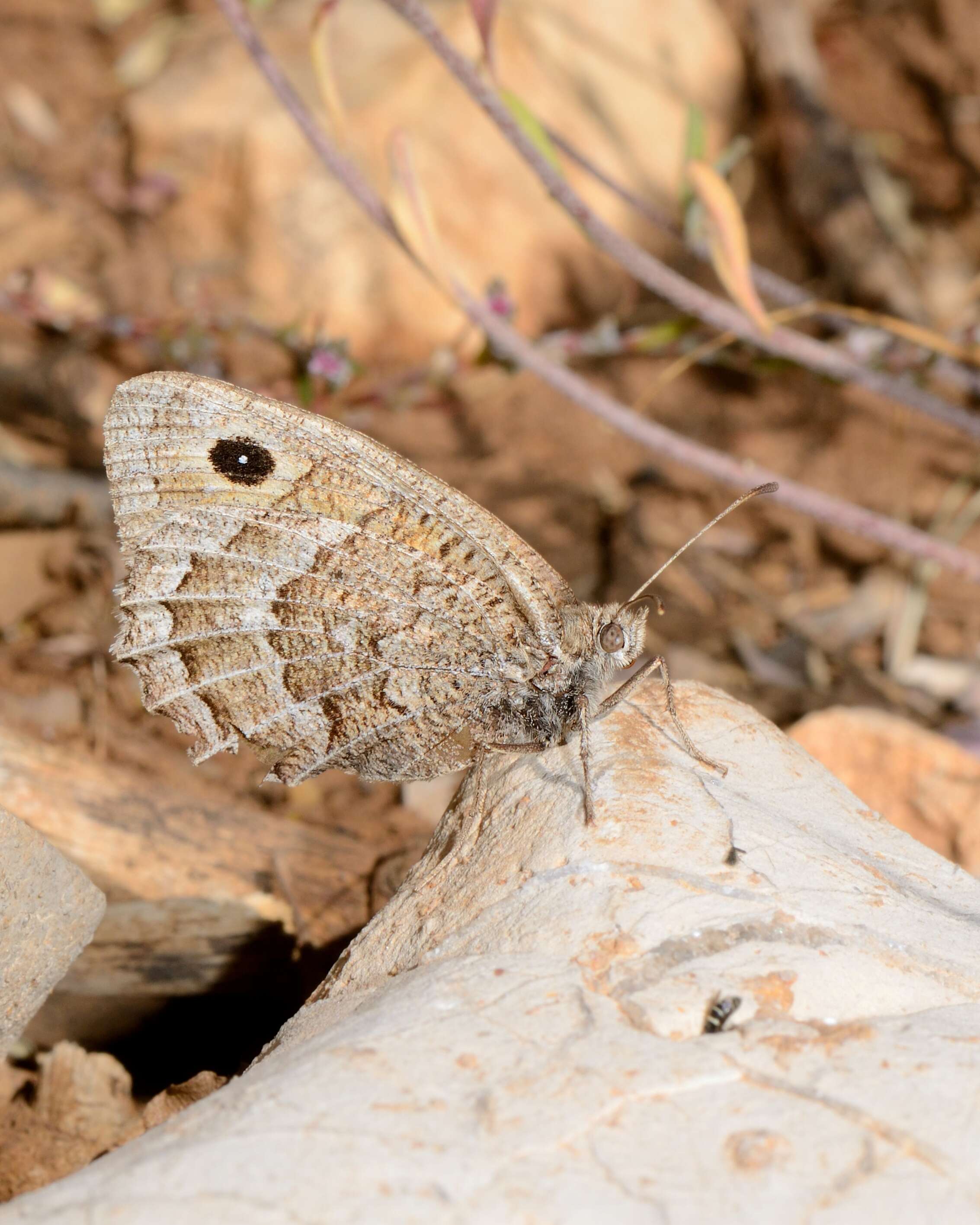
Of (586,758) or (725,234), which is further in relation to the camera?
(725,234)

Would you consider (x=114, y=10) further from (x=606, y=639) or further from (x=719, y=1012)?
(x=719, y=1012)

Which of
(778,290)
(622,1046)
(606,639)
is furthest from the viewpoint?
(778,290)

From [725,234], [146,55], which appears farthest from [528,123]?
[146,55]

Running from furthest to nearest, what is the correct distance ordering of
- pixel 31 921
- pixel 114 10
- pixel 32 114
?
pixel 114 10, pixel 32 114, pixel 31 921

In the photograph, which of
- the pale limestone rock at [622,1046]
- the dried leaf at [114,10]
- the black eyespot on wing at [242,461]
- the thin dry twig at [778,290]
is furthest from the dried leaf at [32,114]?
the pale limestone rock at [622,1046]

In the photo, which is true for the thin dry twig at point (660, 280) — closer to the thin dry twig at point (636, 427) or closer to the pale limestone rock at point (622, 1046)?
the thin dry twig at point (636, 427)

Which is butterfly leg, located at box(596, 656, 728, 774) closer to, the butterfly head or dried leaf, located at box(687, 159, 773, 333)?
the butterfly head
